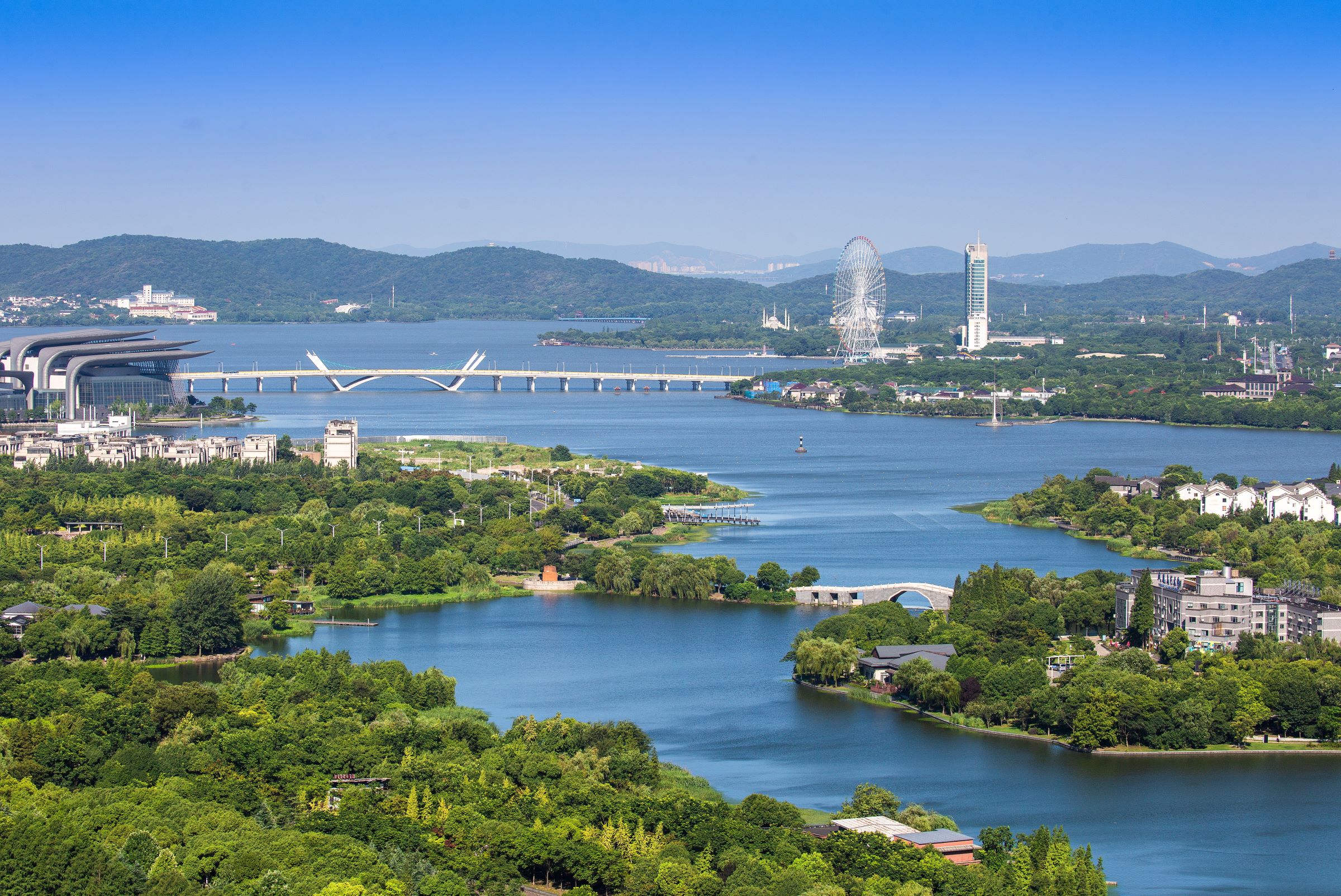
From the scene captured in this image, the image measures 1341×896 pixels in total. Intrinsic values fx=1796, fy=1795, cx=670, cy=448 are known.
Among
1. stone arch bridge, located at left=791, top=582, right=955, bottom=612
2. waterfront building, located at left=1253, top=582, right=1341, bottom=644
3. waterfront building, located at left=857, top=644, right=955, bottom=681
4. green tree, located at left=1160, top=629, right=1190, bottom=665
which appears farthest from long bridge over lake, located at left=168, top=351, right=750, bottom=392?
green tree, located at left=1160, top=629, right=1190, bottom=665

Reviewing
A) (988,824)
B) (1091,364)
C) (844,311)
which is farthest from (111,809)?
(844,311)

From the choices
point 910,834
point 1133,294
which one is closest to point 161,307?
point 1133,294

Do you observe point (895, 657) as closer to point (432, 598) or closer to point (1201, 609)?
point (1201, 609)

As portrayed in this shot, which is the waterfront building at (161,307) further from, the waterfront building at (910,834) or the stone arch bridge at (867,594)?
the waterfront building at (910,834)

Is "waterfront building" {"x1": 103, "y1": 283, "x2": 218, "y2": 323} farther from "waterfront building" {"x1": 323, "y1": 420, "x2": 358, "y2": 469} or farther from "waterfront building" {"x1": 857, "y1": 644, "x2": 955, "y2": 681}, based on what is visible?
"waterfront building" {"x1": 857, "y1": 644, "x2": 955, "y2": 681}

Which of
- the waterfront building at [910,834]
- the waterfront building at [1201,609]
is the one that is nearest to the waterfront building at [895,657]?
the waterfront building at [1201,609]
